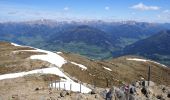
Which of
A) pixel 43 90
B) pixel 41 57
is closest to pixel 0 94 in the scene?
pixel 43 90

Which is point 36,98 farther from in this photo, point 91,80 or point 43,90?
point 91,80

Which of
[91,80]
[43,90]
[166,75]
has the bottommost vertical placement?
[166,75]

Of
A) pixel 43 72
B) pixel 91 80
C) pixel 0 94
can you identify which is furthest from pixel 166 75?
pixel 0 94

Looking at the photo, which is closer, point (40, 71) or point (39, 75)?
point (39, 75)

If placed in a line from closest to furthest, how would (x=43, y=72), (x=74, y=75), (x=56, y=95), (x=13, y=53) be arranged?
1. (x=56, y=95)
2. (x=43, y=72)
3. (x=74, y=75)
4. (x=13, y=53)

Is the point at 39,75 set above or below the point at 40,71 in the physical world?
below

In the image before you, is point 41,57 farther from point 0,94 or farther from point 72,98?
point 72,98

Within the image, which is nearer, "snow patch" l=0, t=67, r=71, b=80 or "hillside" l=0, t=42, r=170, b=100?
"hillside" l=0, t=42, r=170, b=100

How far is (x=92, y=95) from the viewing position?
38781 mm

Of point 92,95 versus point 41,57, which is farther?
point 41,57

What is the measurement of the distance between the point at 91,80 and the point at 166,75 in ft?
221

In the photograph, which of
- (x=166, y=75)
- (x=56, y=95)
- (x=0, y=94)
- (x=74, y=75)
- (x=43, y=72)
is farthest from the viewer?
(x=166, y=75)

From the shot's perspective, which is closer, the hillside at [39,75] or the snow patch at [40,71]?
the hillside at [39,75]

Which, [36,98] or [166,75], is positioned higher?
[36,98]
